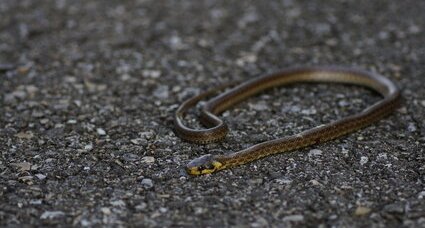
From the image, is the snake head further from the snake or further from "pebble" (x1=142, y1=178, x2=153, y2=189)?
"pebble" (x1=142, y1=178, x2=153, y2=189)

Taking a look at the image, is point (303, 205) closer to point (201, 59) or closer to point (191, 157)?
point (191, 157)

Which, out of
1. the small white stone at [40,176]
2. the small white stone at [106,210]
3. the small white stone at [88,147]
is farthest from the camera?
the small white stone at [88,147]

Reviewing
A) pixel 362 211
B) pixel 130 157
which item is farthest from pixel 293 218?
pixel 130 157

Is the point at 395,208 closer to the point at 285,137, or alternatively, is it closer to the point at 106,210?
the point at 285,137

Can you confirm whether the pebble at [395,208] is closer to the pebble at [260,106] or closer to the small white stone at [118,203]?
the small white stone at [118,203]

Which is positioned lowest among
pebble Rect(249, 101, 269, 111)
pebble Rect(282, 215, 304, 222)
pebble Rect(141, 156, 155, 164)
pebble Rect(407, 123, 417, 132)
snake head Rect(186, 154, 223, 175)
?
pebble Rect(141, 156, 155, 164)

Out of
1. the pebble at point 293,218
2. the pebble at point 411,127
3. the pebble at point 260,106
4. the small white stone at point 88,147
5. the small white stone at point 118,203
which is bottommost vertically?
the small white stone at point 118,203

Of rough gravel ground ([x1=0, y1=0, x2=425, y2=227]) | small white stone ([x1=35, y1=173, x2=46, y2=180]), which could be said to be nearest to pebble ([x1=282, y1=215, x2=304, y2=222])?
rough gravel ground ([x1=0, y1=0, x2=425, y2=227])

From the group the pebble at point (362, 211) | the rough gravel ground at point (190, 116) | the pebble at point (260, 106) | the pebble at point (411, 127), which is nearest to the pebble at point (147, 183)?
the rough gravel ground at point (190, 116)
